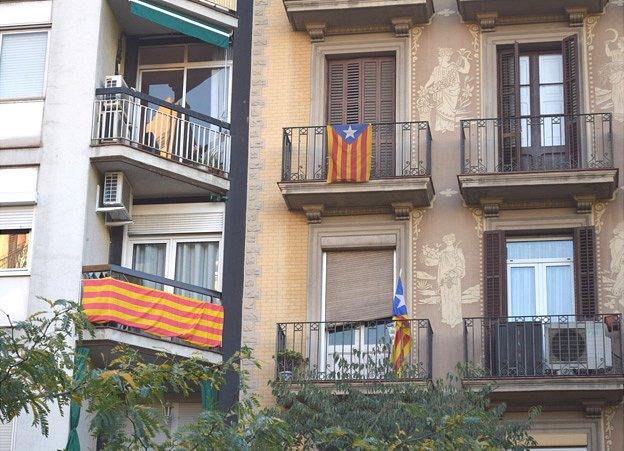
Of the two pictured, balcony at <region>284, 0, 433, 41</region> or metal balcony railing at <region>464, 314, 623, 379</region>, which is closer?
metal balcony railing at <region>464, 314, 623, 379</region>

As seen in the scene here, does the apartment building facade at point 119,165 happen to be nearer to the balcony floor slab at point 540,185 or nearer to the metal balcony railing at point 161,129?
the metal balcony railing at point 161,129

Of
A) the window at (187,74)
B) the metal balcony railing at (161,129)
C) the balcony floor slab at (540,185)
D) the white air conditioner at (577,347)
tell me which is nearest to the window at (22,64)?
the metal balcony railing at (161,129)

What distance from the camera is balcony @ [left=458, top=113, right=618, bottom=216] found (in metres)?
26.8

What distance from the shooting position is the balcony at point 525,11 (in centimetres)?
2831

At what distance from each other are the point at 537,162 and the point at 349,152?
3455 millimetres

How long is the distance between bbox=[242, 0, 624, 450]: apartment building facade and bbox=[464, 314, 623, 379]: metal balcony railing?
0.03 metres

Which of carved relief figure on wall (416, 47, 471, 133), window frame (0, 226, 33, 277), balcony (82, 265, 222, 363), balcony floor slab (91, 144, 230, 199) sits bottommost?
balcony (82, 265, 222, 363)

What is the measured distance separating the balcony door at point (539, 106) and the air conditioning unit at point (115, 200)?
697 cm

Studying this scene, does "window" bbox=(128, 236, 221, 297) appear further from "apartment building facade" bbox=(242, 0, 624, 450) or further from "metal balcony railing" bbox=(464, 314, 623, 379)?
"metal balcony railing" bbox=(464, 314, 623, 379)

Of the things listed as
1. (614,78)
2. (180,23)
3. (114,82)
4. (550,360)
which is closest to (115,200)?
(114,82)

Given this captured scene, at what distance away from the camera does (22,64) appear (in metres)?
28.9

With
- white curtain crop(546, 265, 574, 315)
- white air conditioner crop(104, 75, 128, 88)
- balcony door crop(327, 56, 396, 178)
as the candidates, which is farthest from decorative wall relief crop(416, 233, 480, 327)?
white air conditioner crop(104, 75, 128, 88)

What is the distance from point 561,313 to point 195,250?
6.97 meters

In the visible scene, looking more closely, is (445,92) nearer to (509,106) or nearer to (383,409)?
(509,106)
